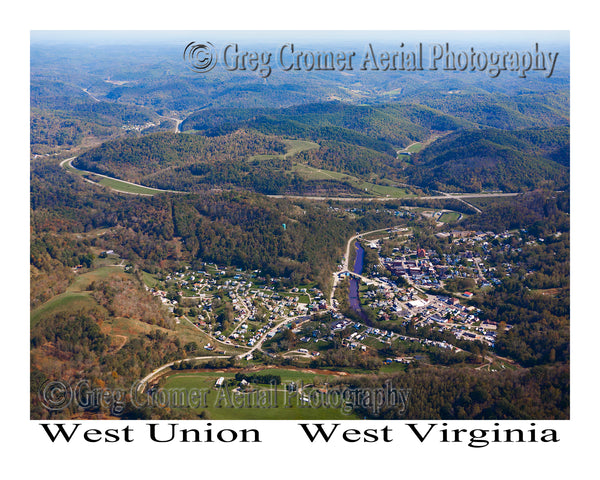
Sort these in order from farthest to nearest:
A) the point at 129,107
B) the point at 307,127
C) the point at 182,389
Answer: the point at 129,107
the point at 307,127
the point at 182,389

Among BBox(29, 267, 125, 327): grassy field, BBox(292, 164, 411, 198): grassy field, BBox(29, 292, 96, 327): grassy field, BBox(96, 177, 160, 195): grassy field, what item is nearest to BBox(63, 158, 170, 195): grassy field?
BBox(96, 177, 160, 195): grassy field

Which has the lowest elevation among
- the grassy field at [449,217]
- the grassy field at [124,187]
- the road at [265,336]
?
the road at [265,336]

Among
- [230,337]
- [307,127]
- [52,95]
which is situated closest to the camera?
[230,337]

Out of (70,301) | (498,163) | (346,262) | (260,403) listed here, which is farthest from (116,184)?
(260,403)

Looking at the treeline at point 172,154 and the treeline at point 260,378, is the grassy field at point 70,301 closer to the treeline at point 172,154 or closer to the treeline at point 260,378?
the treeline at point 260,378

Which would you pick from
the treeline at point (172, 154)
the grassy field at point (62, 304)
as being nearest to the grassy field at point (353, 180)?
the treeline at point (172, 154)

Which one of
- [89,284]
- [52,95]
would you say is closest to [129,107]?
[52,95]

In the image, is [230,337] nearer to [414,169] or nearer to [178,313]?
[178,313]
